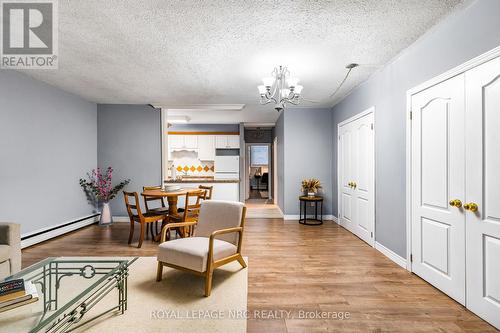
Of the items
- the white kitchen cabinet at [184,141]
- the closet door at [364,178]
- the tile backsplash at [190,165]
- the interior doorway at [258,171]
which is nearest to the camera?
the closet door at [364,178]

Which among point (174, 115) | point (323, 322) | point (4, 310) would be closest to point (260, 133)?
point (174, 115)

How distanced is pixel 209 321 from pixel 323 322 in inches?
34.7

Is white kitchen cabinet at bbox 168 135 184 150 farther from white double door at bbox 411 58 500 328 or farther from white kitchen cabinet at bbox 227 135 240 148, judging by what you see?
white double door at bbox 411 58 500 328

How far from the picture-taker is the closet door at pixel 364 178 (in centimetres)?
381

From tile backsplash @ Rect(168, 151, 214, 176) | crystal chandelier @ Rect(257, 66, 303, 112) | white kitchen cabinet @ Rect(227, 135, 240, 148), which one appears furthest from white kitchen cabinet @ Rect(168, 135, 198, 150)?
crystal chandelier @ Rect(257, 66, 303, 112)

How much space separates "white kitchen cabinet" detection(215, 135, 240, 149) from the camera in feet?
26.7

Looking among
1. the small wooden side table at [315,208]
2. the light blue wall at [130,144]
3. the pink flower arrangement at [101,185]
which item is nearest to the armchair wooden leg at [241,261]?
the small wooden side table at [315,208]

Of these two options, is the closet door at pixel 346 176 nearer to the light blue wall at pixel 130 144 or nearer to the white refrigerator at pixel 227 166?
the white refrigerator at pixel 227 166

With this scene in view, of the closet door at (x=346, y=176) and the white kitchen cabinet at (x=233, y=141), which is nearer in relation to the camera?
the closet door at (x=346, y=176)

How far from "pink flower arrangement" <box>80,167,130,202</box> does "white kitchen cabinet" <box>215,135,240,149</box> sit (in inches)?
130

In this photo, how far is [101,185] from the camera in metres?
5.23

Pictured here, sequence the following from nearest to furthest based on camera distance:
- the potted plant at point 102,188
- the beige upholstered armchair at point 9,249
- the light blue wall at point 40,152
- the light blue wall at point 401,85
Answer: the light blue wall at point 401,85
the beige upholstered armchair at point 9,249
the light blue wall at point 40,152
the potted plant at point 102,188

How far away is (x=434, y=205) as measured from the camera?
8.14ft

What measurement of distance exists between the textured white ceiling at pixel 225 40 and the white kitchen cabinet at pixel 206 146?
3.83 m
